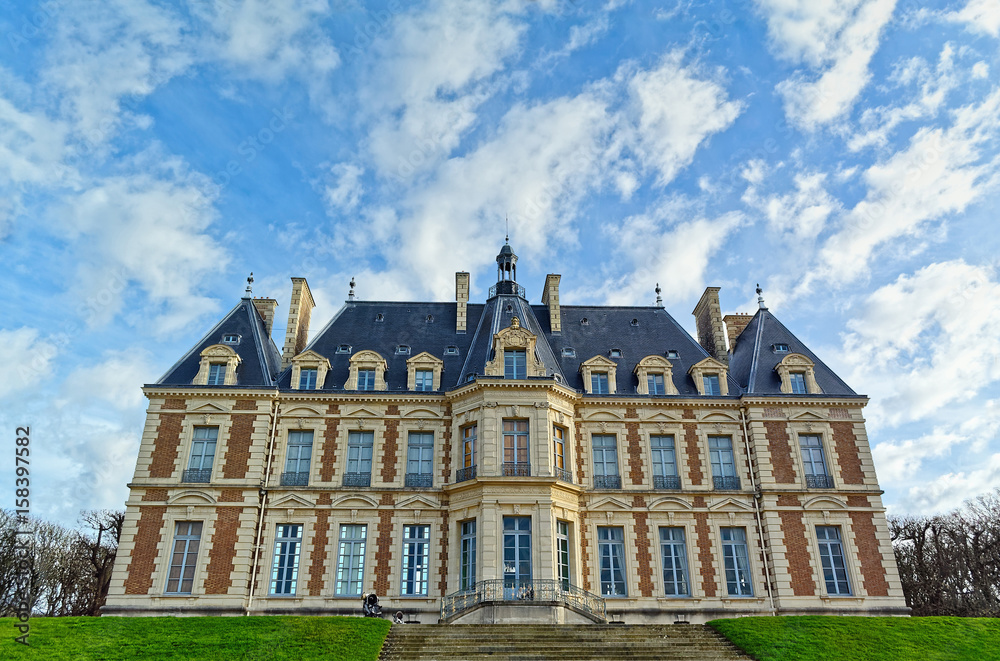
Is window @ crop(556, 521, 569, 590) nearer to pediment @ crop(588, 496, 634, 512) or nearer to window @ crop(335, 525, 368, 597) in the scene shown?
pediment @ crop(588, 496, 634, 512)

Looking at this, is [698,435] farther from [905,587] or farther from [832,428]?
[905,587]

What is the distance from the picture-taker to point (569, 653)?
18.4 m

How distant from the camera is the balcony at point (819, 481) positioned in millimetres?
26594

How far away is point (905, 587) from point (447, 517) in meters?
29.7

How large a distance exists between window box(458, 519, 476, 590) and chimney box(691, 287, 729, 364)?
41.7 feet

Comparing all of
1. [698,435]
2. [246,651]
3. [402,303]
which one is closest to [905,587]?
[698,435]

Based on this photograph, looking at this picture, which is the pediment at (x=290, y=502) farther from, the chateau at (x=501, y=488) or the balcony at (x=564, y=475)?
the balcony at (x=564, y=475)

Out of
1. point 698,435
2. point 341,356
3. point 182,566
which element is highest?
point 341,356

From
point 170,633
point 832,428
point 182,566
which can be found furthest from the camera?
point 832,428

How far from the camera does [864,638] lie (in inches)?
773

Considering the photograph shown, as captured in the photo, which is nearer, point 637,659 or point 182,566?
point 637,659

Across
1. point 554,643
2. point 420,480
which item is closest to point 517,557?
point 420,480

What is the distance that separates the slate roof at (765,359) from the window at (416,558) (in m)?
13.6

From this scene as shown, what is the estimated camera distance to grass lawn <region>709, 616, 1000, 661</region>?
18.5m
